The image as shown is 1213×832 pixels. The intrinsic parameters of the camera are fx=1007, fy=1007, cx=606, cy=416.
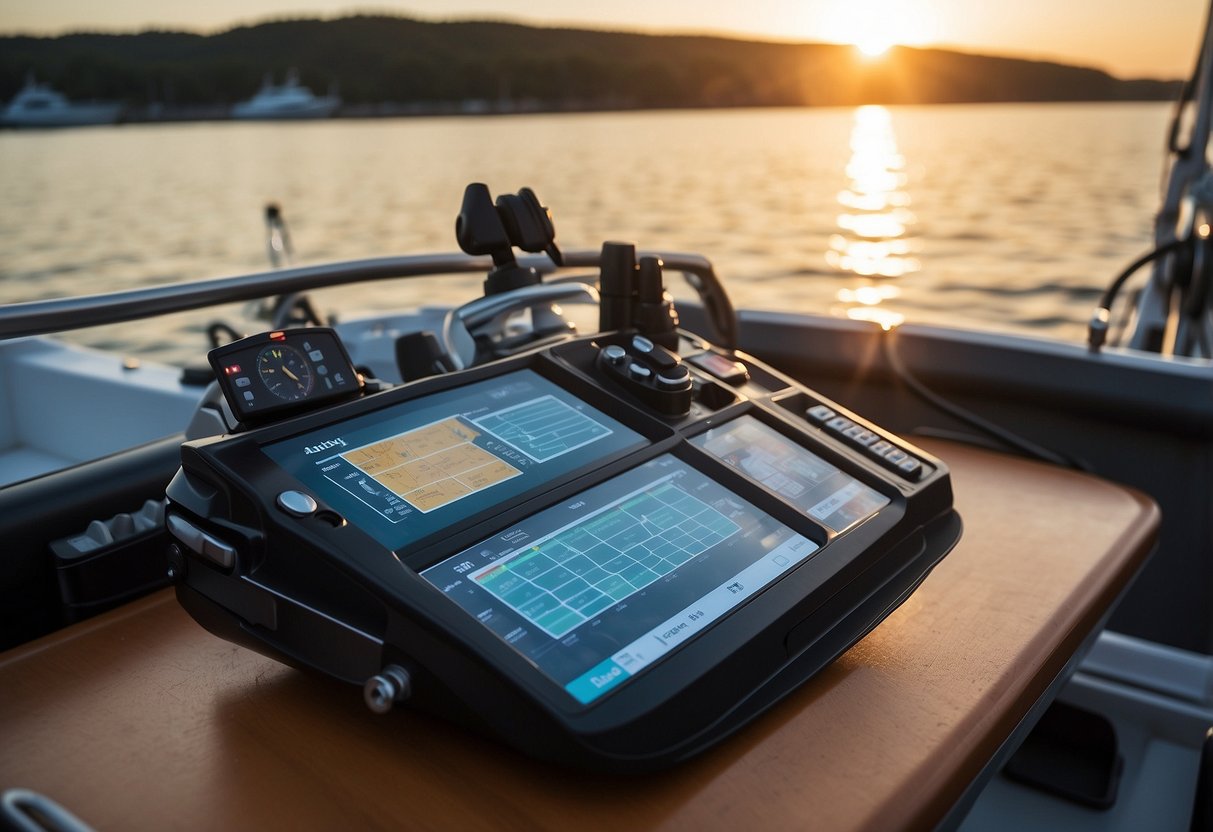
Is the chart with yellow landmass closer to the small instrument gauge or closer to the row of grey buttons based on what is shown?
the small instrument gauge

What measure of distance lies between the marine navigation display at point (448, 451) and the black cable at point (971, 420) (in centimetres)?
82

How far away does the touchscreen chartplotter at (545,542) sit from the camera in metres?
0.68

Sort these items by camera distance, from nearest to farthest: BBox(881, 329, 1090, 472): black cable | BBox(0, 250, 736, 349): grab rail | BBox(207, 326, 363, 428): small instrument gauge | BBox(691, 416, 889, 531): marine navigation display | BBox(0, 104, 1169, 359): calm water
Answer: BBox(207, 326, 363, 428): small instrument gauge
BBox(691, 416, 889, 531): marine navigation display
BBox(0, 250, 736, 349): grab rail
BBox(881, 329, 1090, 472): black cable
BBox(0, 104, 1169, 359): calm water

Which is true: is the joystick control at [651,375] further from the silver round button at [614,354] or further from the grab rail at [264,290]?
the grab rail at [264,290]

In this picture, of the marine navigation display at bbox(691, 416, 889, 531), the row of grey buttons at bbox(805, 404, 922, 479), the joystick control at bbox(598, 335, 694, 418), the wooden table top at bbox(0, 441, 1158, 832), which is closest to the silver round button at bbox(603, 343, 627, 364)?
the joystick control at bbox(598, 335, 694, 418)

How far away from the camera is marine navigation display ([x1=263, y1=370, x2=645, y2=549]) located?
760 mm

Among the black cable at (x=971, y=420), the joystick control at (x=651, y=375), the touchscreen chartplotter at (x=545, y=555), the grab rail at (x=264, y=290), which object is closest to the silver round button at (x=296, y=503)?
the touchscreen chartplotter at (x=545, y=555)

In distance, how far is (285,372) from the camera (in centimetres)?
82

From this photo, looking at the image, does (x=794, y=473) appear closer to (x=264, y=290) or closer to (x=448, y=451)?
(x=448, y=451)

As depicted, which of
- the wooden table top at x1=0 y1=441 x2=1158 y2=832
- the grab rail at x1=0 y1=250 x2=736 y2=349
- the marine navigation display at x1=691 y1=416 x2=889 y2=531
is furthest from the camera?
the grab rail at x1=0 y1=250 x2=736 y2=349

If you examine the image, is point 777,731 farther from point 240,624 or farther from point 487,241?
point 487,241

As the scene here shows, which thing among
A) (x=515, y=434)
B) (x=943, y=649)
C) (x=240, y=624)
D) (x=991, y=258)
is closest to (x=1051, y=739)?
(x=943, y=649)

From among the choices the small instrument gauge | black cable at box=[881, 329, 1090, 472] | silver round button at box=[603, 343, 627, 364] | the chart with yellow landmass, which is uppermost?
the small instrument gauge

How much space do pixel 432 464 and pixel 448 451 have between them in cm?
3
